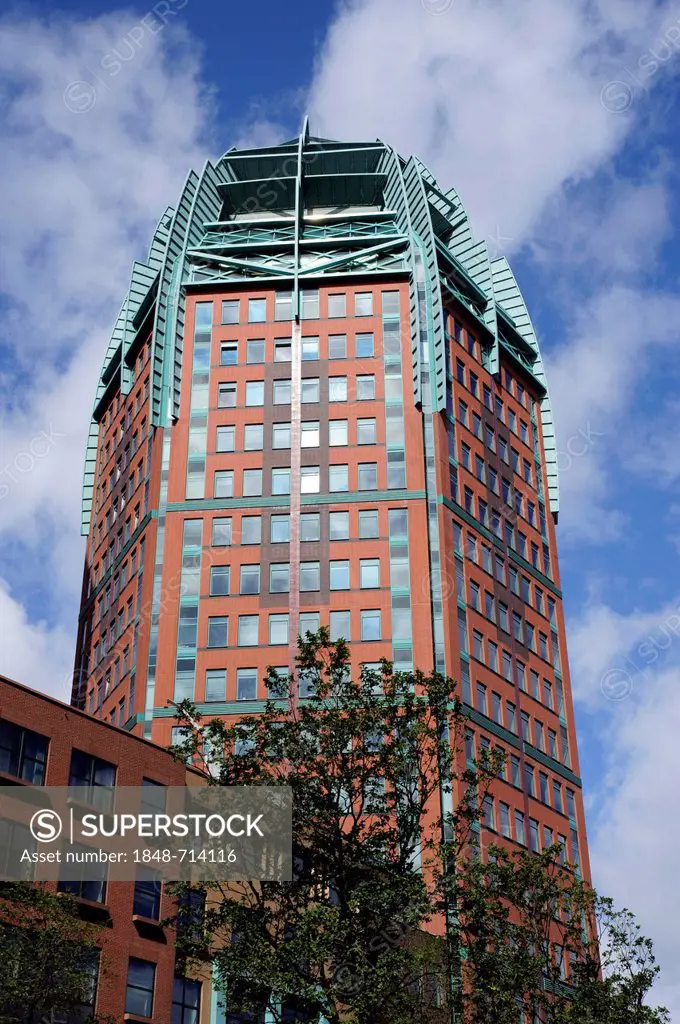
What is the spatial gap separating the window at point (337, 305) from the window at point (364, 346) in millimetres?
2494

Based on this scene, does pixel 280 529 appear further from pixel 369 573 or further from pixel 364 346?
pixel 364 346

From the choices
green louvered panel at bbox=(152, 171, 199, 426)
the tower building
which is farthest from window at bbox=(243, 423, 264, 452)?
green louvered panel at bbox=(152, 171, 199, 426)

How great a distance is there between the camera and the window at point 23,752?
5131 cm

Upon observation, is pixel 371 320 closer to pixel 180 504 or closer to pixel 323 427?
pixel 323 427

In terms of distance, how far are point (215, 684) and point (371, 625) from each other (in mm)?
11106

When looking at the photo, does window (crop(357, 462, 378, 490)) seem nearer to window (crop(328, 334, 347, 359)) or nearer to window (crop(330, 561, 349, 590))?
window (crop(330, 561, 349, 590))

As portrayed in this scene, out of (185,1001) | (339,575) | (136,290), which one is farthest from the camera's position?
(136,290)

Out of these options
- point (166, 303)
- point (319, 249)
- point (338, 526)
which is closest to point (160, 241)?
point (166, 303)

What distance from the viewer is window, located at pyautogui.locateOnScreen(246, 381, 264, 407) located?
9831 cm

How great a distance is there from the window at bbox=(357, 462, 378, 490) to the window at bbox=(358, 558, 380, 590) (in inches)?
231

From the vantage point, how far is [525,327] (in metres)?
113

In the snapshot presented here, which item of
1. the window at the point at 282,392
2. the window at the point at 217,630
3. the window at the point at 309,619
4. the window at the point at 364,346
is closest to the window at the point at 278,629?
the window at the point at 309,619

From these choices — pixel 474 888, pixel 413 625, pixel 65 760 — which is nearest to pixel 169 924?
pixel 474 888

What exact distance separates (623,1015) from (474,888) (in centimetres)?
916
